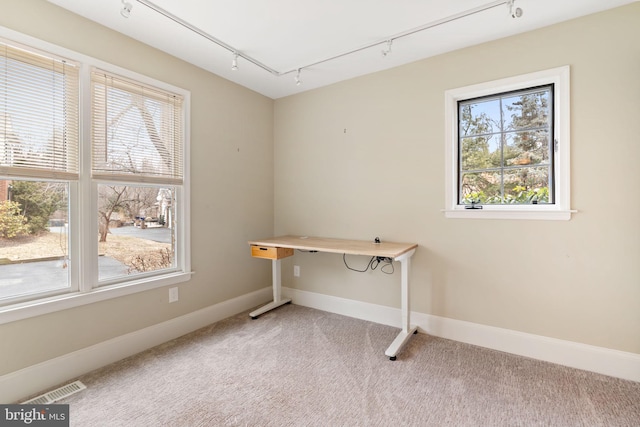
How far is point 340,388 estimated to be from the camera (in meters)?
1.90

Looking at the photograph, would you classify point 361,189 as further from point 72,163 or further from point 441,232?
point 72,163

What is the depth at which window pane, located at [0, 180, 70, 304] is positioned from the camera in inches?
71.3

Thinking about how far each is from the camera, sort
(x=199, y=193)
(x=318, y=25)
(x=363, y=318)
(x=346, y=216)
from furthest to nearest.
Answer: (x=346, y=216) → (x=363, y=318) → (x=199, y=193) → (x=318, y=25)

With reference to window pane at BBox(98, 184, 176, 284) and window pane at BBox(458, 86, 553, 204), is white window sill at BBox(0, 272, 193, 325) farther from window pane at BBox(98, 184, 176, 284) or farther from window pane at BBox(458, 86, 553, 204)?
window pane at BBox(458, 86, 553, 204)

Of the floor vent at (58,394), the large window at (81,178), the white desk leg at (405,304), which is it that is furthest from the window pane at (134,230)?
the white desk leg at (405,304)

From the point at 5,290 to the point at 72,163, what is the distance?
0.88m

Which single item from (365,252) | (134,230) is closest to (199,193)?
(134,230)

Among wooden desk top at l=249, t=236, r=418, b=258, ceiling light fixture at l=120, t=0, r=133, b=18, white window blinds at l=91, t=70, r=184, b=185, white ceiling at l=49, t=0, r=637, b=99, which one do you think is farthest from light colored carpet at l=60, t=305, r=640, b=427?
white ceiling at l=49, t=0, r=637, b=99

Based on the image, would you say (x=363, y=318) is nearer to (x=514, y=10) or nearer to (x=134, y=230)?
(x=134, y=230)

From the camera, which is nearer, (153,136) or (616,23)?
(616,23)

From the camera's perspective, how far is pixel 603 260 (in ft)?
6.69

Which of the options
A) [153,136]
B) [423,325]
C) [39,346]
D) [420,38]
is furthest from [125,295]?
[420,38]

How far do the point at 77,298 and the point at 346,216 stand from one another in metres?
2.34

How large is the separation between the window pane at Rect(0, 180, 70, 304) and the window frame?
296cm
